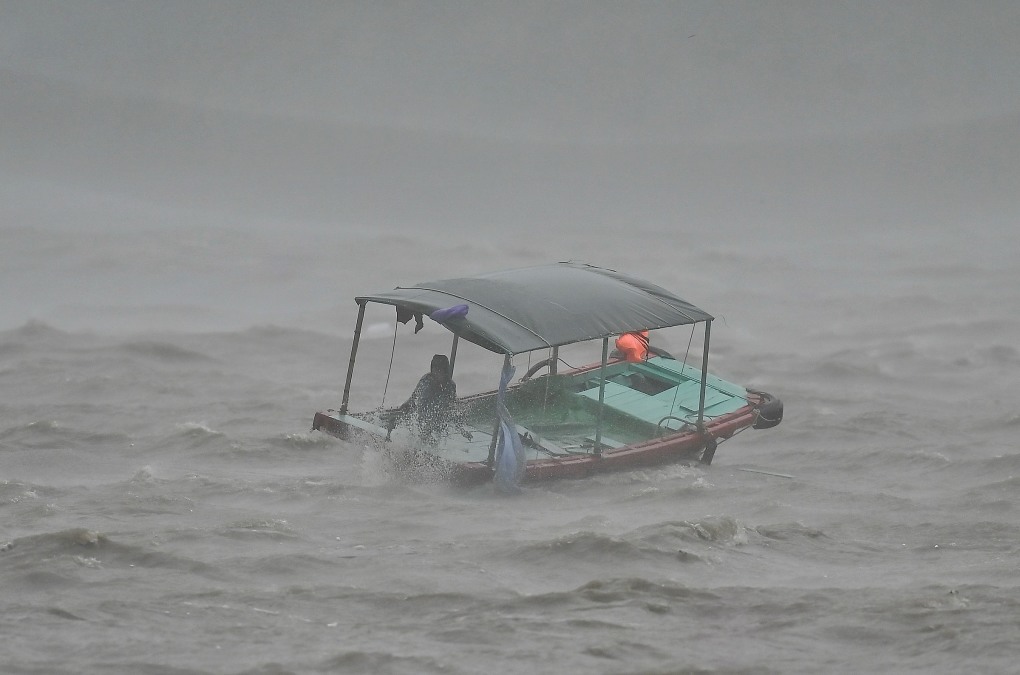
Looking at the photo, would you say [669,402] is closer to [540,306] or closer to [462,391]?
[540,306]

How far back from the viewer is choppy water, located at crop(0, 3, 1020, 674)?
9.02 m

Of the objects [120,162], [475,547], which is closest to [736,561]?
[475,547]

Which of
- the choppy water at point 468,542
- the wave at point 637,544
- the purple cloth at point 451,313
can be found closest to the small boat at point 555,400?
the purple cloth at point 451,313

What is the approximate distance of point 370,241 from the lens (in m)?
28.5

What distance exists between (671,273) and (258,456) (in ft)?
47.3

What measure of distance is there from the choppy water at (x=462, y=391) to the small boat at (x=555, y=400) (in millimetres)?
291

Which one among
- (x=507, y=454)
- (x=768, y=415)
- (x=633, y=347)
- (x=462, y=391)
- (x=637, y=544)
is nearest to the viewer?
(x=637, y=544)

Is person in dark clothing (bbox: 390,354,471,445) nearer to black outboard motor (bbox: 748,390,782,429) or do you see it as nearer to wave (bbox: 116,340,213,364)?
black outboard motor (bbox: 748,390,782,429)

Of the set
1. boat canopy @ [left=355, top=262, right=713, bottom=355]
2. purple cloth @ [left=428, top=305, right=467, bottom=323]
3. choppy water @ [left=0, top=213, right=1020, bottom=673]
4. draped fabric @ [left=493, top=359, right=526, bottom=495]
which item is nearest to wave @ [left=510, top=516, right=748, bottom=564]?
choppy water @ [left=0, top=213, right=1020, bottom=673]

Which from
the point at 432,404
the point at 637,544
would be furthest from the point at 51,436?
the point at 637,544

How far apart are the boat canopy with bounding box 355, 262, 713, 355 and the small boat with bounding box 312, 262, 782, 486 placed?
13 millimetres

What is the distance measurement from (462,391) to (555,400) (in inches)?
141

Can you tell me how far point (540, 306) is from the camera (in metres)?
12.5

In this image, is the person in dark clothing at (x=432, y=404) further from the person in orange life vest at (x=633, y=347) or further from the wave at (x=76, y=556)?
the person in orange life vest at (x=633, y=347)
